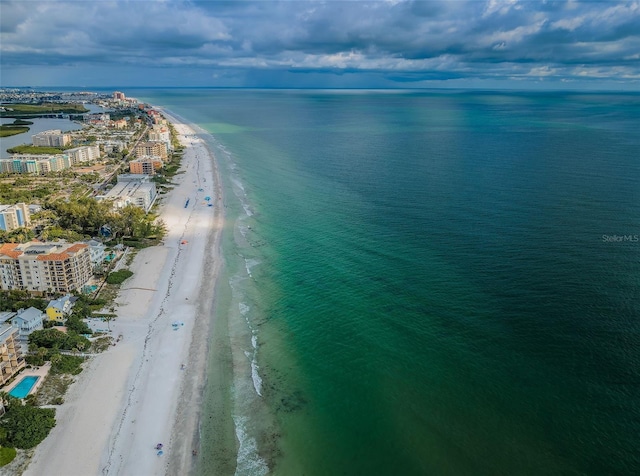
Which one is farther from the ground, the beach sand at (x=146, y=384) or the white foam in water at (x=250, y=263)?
the white foam in water at (x=250, y=263)

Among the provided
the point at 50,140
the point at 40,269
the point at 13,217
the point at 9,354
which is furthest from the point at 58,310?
the point at 50,140

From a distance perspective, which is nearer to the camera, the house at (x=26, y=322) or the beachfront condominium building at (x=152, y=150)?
the house at (x=26, y=322)

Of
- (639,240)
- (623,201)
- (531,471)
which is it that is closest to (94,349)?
(531,471)

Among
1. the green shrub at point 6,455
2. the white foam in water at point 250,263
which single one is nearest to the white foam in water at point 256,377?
the green shrub at point 6,455

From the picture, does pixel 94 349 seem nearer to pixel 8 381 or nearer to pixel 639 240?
pixel 8 381

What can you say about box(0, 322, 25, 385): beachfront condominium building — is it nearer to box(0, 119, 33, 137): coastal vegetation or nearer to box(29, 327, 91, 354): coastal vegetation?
box(29, 327, 91, 354): coastal vegetation

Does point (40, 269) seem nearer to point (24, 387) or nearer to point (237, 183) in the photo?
point (24, 387)

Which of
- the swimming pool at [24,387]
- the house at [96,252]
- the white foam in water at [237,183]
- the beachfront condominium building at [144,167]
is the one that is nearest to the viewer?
the swimming pool at [24,387]

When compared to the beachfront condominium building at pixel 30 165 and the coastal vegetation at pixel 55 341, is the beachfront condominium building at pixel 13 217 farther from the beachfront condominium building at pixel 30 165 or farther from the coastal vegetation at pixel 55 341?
the beachfront condominium building at pixel 30 165
